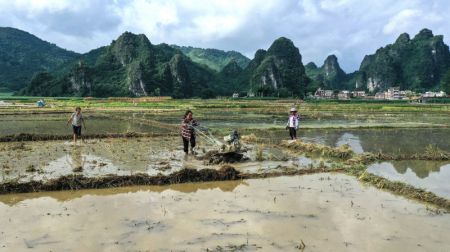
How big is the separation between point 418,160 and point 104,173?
8.70 meters

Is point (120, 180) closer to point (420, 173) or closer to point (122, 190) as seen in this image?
point (122, 190)

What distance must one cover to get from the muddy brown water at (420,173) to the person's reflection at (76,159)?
23.5ft

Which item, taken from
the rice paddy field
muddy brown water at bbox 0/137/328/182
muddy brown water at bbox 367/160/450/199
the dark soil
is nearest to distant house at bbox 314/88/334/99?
muddy brown water at bbox 0/137/328/182

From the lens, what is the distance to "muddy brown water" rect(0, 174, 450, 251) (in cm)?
524

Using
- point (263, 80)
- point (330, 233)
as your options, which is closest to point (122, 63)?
point (263, 80)

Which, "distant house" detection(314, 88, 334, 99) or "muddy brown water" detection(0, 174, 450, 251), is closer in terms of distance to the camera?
"muddy brown water" detection(0, 174, 450, 251)

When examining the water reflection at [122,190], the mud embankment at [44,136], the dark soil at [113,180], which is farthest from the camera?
the mud embankment at [44,136]

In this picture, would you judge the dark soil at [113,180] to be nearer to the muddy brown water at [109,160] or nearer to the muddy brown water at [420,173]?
the muddy brown water at [109,160]

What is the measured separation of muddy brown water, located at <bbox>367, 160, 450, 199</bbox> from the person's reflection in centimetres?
716

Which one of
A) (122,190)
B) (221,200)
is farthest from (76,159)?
(221,200)

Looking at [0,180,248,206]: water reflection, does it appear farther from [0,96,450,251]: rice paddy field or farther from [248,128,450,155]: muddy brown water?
[248,128,450,155]: muddy brown water

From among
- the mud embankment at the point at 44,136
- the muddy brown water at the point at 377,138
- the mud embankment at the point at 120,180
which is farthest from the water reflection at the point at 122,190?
the mud embankment at the point at 44,136

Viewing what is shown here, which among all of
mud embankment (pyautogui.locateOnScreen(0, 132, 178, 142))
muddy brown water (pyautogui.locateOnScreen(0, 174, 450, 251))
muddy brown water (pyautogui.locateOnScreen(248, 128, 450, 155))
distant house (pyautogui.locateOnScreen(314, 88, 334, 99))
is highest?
distant house (pyautogui.locateOnScreen(314, 88, 334, 99))

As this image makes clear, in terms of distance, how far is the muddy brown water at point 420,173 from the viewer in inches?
348
